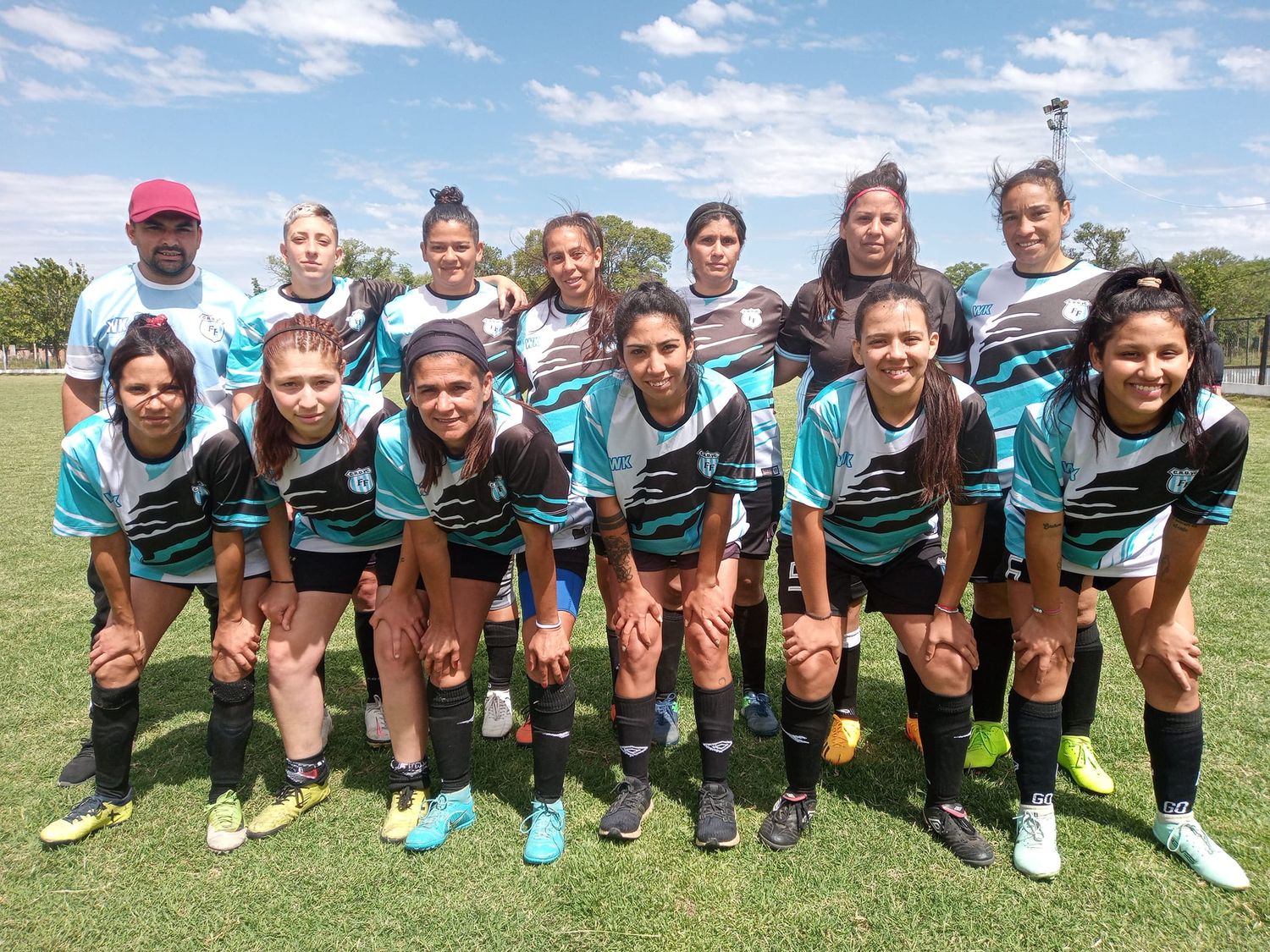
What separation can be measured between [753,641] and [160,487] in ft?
8.95

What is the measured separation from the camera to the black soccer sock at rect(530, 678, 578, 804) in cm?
317

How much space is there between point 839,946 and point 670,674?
4.84 ft

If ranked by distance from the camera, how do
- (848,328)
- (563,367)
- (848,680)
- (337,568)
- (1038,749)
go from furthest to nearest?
(848,680)
(563,367)
(848,328)
(337,568)
(1038,749)

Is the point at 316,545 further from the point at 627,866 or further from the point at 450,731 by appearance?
the point at 627,866

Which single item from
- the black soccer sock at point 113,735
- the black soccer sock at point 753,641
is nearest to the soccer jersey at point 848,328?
the black soccer sock at point 753,641

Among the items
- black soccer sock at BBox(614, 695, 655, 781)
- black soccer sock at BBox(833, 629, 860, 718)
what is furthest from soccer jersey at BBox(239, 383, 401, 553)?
black soccer sock at BBox(833, 629, 860, 718)

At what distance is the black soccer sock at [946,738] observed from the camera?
3004mm

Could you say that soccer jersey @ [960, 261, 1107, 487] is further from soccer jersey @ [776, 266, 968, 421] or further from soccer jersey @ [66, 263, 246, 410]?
soccer jersey @ [66, 263, 246, 410]

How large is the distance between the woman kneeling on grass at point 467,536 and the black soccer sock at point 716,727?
1.75 ft

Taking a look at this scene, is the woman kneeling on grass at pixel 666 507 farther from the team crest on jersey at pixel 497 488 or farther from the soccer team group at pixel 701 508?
the team crest on jersey at pixel 497 488

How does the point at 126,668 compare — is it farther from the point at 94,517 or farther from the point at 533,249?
the point at 533,249

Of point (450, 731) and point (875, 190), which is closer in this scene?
point (450, 731)

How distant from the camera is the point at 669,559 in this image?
3.38m

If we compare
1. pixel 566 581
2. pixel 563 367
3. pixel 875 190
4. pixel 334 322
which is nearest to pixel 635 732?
pixel 566 581
